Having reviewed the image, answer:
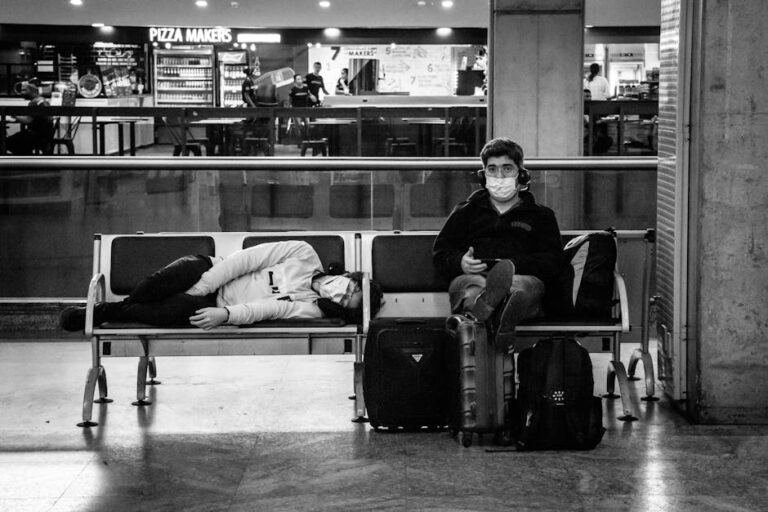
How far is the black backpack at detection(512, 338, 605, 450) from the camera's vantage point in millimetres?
5094

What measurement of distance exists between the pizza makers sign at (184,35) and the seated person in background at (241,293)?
23.8 metres

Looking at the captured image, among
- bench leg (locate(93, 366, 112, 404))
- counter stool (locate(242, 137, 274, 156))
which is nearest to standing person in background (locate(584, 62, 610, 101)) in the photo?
counter stool (locate(242, 137, 274, 156))

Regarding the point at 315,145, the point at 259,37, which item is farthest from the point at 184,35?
the point at 315,145

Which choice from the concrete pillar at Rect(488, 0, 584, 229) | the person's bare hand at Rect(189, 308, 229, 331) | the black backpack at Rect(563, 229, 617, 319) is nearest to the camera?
the person's bare hand at Rect(189, 308, 229, 331)

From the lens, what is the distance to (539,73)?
10023 millimetres

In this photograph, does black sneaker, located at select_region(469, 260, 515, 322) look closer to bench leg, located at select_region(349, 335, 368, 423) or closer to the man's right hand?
the man's right hand

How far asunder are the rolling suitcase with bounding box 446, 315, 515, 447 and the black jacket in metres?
0.76

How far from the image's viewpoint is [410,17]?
1118 inches

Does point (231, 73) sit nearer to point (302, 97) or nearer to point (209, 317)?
point (302, 97)

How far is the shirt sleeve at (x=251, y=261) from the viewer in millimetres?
5875

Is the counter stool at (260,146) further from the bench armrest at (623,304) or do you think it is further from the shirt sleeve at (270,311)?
the bench armrest at (623,304)

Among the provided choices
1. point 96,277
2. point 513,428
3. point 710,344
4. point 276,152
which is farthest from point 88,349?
point 276,152

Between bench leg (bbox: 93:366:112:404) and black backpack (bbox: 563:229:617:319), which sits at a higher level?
black backpack (bbox: 563:229:617:319)

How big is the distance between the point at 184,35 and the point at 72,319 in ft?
79.8
